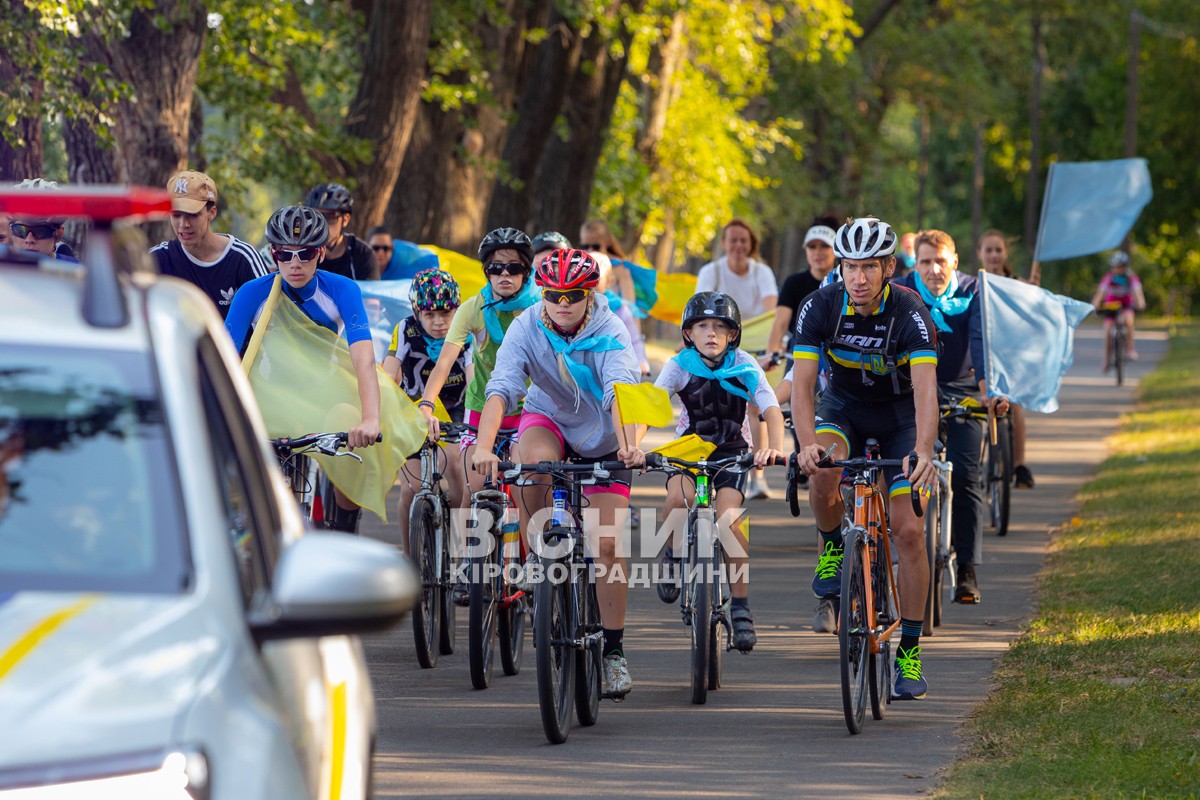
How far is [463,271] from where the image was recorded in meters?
15.3

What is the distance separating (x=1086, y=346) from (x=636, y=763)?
4043cm

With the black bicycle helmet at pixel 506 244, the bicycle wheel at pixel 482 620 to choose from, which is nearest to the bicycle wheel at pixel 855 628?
the bicycle wheel at pixel 482 620

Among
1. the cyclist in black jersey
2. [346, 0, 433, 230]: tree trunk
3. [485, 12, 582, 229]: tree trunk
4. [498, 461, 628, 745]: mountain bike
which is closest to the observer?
[498, 461, 628, 745]: mountain bike

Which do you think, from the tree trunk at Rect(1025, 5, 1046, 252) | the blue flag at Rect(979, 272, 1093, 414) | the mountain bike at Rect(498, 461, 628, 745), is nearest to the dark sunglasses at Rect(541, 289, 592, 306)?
the mountain bike at Rect(498, 461, 628, 745)

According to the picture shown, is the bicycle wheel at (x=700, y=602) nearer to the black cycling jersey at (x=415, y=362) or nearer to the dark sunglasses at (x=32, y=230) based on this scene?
the black cycling jersey at (x=415, y=362)

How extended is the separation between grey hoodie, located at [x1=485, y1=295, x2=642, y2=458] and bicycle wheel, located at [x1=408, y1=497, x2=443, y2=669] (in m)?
1.05

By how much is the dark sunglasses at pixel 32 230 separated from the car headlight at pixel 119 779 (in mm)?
6094

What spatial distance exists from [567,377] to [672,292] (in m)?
9.54

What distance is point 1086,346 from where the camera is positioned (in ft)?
150

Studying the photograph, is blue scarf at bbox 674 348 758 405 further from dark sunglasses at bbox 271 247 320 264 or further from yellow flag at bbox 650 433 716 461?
dark sunglasses at bbox 271 247 320 264

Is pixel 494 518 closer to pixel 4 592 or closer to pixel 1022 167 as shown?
pixel 4 592

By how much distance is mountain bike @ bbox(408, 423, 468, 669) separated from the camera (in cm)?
896

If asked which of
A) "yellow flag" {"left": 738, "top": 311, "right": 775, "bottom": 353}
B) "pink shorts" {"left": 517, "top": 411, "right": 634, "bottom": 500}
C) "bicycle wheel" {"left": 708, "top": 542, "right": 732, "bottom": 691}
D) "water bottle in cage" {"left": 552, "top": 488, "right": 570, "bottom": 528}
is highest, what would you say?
"yellow flag" {"left": 738, "top": 311, "right": 775, "bottom": 353}

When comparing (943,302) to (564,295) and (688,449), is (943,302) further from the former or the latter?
(564,295)
